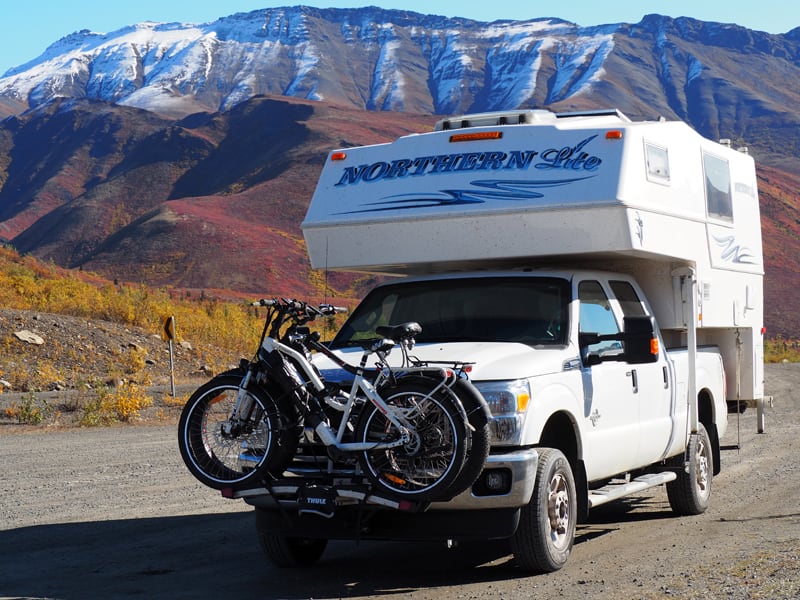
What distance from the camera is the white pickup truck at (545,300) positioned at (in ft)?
25.1

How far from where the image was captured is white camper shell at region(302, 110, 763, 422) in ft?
30.2

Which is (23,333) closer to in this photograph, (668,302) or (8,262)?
(8,262)

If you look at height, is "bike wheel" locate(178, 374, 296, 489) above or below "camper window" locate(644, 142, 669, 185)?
below

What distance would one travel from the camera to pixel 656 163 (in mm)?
9789

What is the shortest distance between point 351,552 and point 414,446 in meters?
2.40

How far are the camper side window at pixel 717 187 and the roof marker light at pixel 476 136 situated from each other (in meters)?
2.36

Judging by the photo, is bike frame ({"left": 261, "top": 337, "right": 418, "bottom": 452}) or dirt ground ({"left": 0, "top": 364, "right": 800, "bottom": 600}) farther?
dirt ground ({"left": 0, "top": 364, "right": 800, "bottom": 600})

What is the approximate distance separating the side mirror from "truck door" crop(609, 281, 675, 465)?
772 mm

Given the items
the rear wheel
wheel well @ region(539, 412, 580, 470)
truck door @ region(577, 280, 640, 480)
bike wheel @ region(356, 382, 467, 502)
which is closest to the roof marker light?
truck door @ region(577, 280, 640, 480)

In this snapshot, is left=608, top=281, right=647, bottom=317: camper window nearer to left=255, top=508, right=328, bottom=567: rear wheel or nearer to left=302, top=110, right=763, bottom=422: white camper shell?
left=302, top=110, right=763, bottom=422: white camper shell

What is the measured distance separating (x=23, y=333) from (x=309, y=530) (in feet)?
72.3

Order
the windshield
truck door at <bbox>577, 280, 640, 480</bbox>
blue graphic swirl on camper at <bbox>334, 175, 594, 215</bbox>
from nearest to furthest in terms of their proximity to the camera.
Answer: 1. truck door at <bbox>577, 280, 640, 480</bbox>
2. the windshield
3. blue graphic swirl on camper at <bbox>334, 175, 594, 215</bbox>

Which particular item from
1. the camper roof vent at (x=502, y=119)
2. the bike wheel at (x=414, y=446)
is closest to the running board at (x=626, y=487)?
the bike wheel at (x=414, y=446)

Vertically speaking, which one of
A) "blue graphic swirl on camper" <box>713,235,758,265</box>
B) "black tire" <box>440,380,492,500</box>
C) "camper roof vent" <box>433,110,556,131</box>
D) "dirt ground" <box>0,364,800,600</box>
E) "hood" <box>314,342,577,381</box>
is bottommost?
"dirt ground" <box>0,364,800,600</box>
